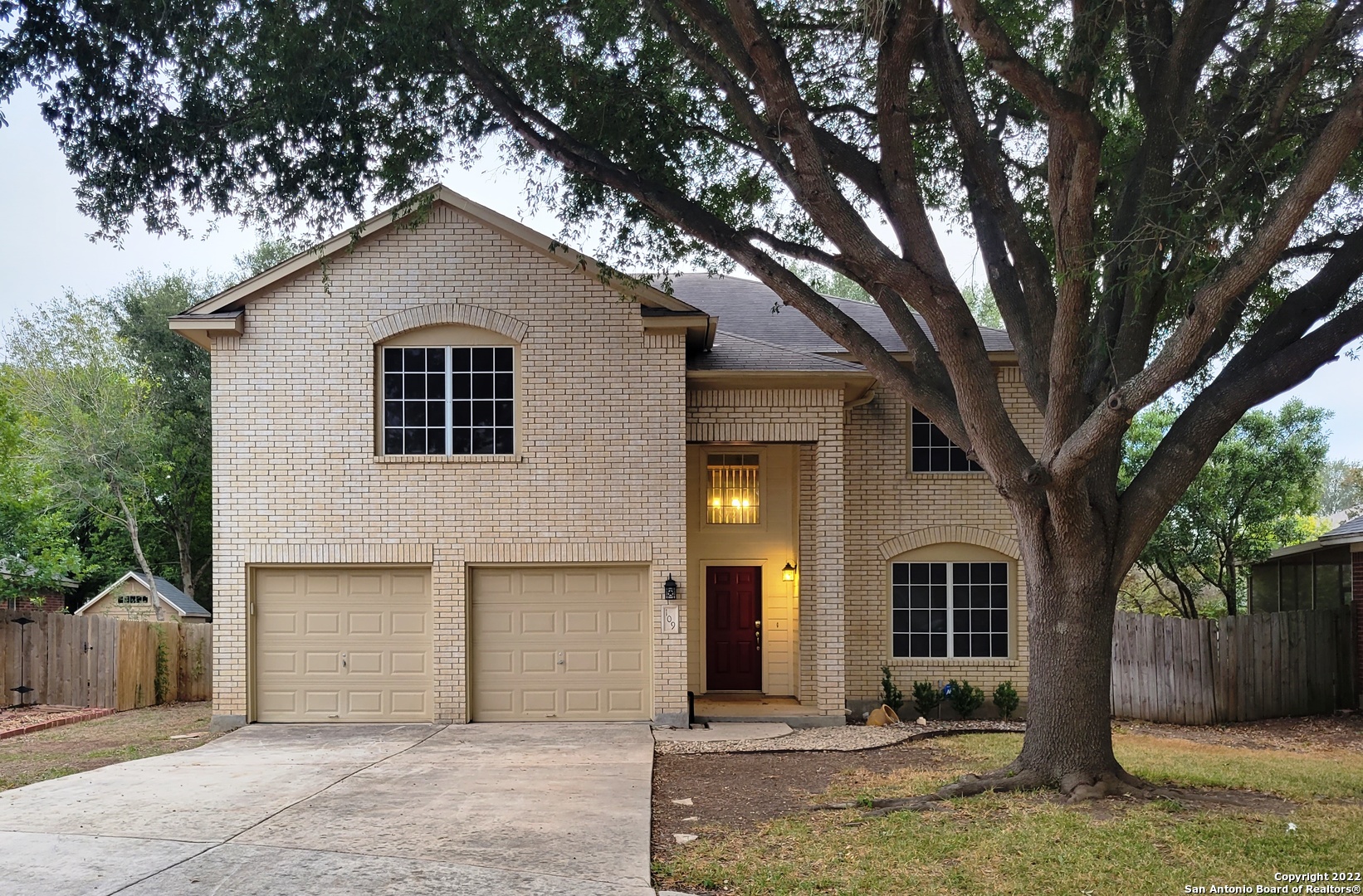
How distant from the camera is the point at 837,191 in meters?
9.53

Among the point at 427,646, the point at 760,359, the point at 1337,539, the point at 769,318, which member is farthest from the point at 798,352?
the point at 1337,539

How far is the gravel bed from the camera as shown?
13008 mm

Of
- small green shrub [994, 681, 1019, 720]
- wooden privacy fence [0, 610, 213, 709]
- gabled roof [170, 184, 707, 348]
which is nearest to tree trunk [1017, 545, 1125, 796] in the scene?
gabled roof [170, 184, 707, 348]

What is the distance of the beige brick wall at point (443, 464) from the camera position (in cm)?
1465

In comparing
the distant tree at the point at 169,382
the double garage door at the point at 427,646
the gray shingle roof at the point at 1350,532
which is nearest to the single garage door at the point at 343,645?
the double garage door at the point at 427,646

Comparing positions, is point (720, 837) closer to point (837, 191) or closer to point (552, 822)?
point (552, 822)

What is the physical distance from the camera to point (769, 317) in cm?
1872

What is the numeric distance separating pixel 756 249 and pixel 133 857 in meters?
7.14

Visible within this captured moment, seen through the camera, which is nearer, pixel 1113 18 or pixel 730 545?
pixel 1113 18

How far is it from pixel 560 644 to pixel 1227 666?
9.84 metres

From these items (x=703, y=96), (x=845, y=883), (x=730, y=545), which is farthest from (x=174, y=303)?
(x=845, y=883)

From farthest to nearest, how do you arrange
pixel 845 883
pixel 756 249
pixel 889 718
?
pixel 889 718 < pixel 756 249 < pixel 845 883

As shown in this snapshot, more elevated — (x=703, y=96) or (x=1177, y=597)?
(x=703, y=96)

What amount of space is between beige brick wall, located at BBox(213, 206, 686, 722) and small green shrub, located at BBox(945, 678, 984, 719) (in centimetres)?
431
